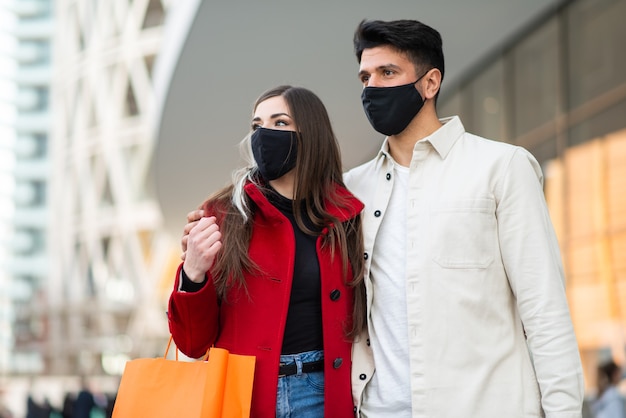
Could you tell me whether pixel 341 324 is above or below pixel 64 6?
below

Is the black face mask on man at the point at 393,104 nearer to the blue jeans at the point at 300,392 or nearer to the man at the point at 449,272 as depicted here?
the man at the point at 449,272

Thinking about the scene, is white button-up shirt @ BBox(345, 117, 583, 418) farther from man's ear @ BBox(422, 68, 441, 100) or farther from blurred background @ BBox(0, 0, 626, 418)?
blurred background @ BBox(0, 0, 626, 418)

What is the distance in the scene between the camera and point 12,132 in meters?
87.7

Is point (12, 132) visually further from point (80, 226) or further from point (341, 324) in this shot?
point (341, 324)

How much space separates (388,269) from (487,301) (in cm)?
44

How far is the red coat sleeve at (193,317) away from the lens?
11.0 feet

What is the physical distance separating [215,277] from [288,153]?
0.62 metres

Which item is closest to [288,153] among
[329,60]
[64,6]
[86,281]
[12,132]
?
[329,60]

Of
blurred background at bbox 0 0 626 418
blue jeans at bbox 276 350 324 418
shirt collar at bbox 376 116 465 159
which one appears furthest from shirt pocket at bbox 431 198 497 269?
blurred background at bbox 0 0 626 418

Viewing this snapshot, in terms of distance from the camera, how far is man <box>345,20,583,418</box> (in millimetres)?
3170

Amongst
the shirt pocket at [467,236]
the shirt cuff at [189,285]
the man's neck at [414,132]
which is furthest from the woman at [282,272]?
the shirt pocket at [467,236]

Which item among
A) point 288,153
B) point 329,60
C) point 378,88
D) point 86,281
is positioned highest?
point 329,60

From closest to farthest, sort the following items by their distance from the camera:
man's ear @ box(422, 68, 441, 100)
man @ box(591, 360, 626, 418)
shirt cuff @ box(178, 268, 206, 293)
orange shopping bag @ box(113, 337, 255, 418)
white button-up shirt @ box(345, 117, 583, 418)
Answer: white button-up shirt @ box(345, 117, 583, 418), orange shopping bag @ box(113, 337, 255, 418), shirt cuff @ box(178, 268, 206, 293), man's ear @ box(422, 68, 441, 100), man @ box(591, 360, 626, 418)

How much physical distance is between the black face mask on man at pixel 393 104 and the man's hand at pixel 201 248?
2.70ft
